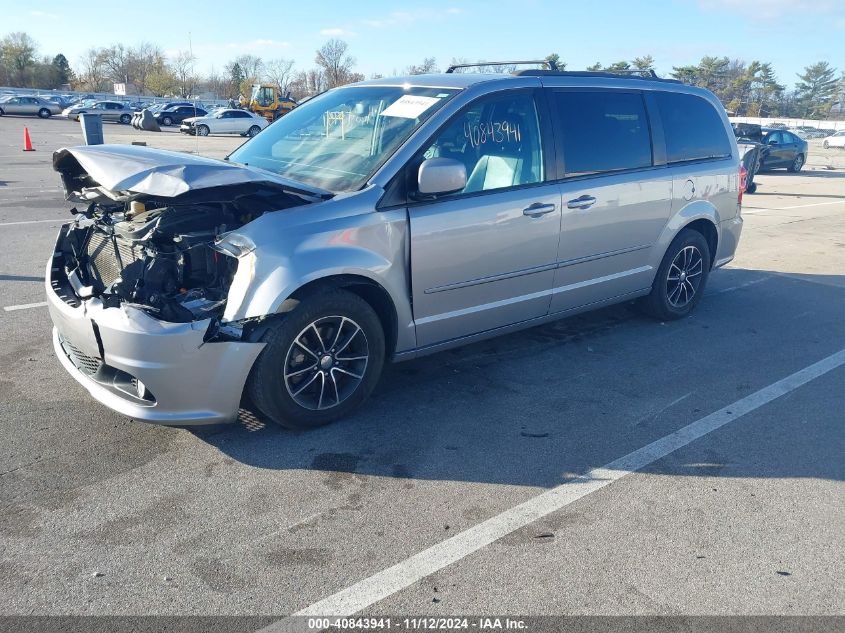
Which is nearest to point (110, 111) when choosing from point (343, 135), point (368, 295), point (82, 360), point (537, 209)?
point (343, 135)

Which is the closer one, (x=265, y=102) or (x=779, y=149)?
(x=779, y=149)

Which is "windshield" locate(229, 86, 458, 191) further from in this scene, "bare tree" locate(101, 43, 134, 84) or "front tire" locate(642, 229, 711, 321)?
"bare tree" locate(101, 43, 134, 84)

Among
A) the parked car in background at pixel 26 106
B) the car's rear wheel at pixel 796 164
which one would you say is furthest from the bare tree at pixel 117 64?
the car's rear wheel at pixel 796 164

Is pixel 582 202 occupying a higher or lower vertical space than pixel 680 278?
higher

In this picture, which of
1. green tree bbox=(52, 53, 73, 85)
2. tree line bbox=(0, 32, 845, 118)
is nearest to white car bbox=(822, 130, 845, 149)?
tree line bbox=(0, 32, 845, 118)

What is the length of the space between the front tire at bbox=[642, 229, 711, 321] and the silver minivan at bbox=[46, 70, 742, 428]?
0.96 ft

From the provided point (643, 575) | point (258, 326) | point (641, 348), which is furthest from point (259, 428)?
point (641, 348)

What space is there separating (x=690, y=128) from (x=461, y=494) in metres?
4.24

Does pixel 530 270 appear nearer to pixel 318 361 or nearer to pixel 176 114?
pixel 318 361

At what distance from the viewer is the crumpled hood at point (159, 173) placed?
365 cm

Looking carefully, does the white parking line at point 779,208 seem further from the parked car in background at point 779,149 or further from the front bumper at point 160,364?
the front bumper at point 160,364

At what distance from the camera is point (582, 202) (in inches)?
197

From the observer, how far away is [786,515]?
338 centimetres

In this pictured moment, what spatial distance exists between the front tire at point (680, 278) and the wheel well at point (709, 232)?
0.08m
